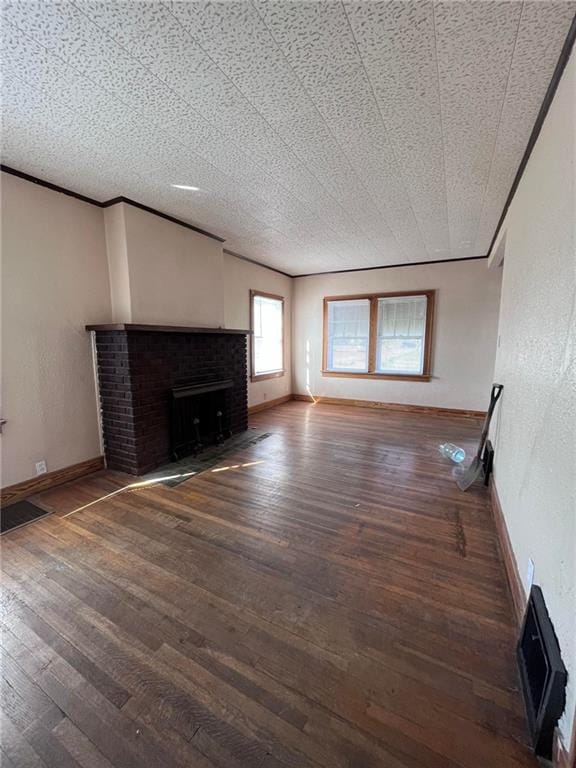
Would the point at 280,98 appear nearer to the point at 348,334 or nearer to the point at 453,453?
the point at 453,453

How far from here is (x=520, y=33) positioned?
4.29ft

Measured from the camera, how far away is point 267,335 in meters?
5.82

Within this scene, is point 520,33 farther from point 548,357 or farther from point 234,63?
point 548,357

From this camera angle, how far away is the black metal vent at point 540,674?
0.97 m

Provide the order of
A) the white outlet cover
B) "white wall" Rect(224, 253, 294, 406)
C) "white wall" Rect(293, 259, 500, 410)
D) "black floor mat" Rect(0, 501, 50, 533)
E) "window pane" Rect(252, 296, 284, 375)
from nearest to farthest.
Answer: the white outlet cover
"black floor mat" Rect(0, 501, 50, 533)
"white wall" Rect(224, 253, 294, 406)
"white wall" Rect(293, 259, 500, 410)
"window pane" Rect(252, 296, 284, 375)

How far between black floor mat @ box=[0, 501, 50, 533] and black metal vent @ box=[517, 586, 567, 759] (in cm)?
300

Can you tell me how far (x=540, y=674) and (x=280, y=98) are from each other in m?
2.80

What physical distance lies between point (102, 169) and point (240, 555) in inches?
119

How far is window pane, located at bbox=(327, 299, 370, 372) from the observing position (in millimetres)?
5965

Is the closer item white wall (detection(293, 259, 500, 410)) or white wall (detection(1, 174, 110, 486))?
white wall (detection(1, 174, 110, 486))

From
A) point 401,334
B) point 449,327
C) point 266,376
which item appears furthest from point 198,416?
point 449,327

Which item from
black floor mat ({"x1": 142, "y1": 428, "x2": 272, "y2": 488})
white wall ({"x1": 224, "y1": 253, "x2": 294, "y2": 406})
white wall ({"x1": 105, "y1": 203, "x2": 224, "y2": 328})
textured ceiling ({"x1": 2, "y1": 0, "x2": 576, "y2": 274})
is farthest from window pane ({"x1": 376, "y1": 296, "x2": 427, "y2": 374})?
white wall ({"x1": 105, "y1": 203, "x2": 224, "y2": 328})

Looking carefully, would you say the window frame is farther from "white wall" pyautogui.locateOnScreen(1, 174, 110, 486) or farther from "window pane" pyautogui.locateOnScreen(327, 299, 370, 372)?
"white wall" pyautogui.locateOnScreen(1, 174, 110, 486)

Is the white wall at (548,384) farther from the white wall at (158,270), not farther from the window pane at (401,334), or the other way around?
the window pane at (401,334)
